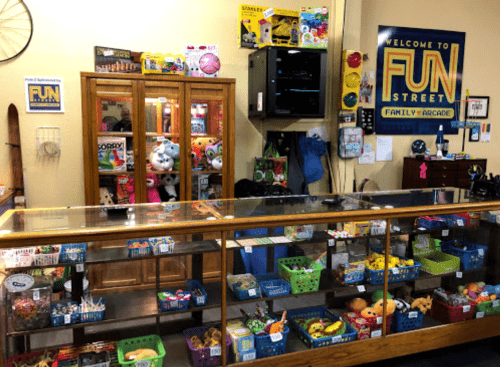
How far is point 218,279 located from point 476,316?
6.24 ft

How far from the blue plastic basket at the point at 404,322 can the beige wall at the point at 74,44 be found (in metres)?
3.14

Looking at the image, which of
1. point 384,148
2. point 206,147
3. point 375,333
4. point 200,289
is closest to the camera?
point 200,289

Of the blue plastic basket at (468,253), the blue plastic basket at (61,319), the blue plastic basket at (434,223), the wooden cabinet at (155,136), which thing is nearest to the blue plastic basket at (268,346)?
the blue plastic basket at (61,319)

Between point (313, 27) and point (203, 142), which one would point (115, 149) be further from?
point (313, 27)

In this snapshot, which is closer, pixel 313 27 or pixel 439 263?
pixel 439 263

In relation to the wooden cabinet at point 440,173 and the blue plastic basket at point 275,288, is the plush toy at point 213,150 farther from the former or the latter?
the wooden cabinet at point 440,173

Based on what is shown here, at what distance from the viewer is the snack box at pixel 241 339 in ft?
7.99

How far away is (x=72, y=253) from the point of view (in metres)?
2.28

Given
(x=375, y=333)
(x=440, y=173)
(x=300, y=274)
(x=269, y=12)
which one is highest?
(x=269, y=12)

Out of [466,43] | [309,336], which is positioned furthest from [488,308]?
[466,43]

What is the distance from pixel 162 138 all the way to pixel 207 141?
0.46 m

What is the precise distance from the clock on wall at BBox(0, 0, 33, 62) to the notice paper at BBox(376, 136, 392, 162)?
413 centimetres

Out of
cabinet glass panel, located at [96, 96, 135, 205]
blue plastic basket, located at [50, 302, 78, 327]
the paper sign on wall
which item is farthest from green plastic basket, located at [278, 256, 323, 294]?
the paper sign on wall

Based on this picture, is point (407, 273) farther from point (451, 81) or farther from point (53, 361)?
point (451, 81)
